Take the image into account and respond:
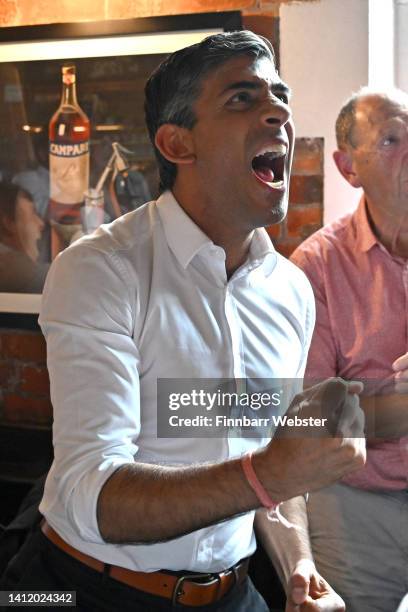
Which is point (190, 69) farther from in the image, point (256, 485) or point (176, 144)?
point (256, 485)

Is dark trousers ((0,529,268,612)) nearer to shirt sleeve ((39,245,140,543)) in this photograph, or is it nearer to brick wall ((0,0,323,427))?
shirt sleeve ((39,245,140,543))

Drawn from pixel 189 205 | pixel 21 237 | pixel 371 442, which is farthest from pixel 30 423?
pixel 189 205

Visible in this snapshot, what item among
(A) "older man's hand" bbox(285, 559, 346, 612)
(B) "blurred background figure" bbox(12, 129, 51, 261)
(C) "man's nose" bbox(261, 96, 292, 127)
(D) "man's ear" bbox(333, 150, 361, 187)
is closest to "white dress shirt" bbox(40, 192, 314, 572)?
(A) "older man's hand" bbox(285, 559, 346, 612)

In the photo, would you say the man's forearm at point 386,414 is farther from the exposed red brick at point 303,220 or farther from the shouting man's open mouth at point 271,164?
the exposed red brick at point 303,220

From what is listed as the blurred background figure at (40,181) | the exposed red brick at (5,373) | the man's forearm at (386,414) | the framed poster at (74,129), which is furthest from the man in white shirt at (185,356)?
the exposed red brick at (5,373)

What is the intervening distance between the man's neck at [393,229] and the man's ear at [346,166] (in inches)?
4.4

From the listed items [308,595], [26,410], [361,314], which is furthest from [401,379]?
[26,410]

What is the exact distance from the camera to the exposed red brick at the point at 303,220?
2039 millimetres

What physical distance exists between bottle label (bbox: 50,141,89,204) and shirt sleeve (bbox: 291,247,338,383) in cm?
75

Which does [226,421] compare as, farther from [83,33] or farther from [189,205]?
[83,33]

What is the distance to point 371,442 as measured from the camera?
1.71m

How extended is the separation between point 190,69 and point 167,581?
86cm

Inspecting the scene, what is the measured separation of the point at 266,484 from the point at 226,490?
51mm

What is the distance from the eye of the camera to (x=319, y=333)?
174cm
